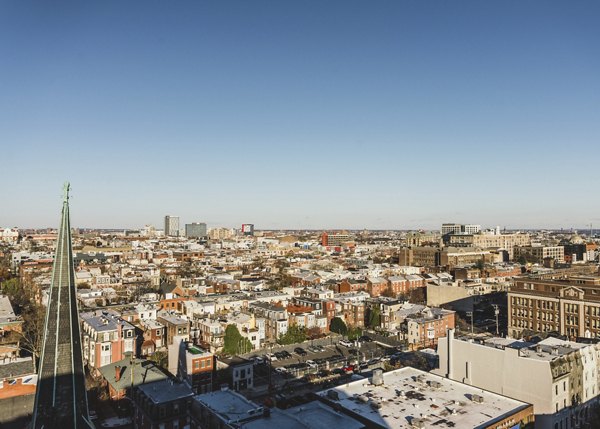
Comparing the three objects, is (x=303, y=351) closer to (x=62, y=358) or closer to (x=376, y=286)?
(x=376, y=286)

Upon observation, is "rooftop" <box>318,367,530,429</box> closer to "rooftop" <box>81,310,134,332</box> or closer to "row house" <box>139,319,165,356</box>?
"rooftop" <box>81,310,134,332</box>

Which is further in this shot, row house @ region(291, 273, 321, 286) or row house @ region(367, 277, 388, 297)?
row house @ region(291, 273, 321, 286)

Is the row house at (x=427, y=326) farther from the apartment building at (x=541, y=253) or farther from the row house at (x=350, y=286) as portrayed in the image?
the apartment building at (x=541, y=253)

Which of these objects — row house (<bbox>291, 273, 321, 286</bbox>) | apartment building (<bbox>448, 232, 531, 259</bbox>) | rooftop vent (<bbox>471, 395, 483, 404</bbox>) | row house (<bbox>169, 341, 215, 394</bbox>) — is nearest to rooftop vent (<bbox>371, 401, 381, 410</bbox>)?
rooftop vent (<bbox>471, 395, 483, 404</bbox>)

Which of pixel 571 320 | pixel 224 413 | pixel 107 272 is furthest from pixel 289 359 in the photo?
pixel 107 272

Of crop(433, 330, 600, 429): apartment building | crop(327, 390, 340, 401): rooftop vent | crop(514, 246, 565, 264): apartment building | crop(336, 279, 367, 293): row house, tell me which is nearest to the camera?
crop(327, 390, 340, 401): rooftop vent

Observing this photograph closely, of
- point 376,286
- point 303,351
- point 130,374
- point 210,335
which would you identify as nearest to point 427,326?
point 303,351

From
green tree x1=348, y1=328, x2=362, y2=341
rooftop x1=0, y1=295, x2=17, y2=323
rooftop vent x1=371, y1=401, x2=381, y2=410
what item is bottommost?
green tree x1=348, y1=328, x2=362, y2=341

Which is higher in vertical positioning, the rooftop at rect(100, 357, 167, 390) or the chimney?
the chimney
